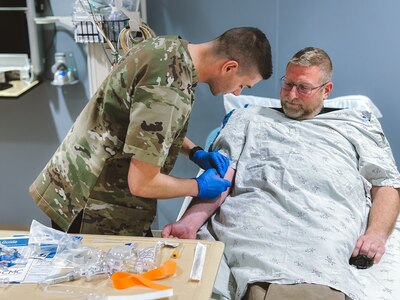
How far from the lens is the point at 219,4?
9.02 ft

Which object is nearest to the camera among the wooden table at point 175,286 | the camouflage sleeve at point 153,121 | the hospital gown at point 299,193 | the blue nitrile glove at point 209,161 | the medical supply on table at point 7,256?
the wooden table at point 175,286

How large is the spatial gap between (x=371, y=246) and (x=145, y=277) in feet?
3.23

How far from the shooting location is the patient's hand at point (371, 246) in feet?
6.09

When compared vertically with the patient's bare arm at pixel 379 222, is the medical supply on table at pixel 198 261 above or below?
above

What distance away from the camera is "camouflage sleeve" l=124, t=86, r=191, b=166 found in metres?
1.37

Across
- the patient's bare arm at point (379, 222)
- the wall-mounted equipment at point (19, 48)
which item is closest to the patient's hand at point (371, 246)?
the patient's bare arm at point (379, 222)

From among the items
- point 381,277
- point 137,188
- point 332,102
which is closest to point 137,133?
point 137,188

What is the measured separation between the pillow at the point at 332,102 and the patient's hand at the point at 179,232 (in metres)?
1.05

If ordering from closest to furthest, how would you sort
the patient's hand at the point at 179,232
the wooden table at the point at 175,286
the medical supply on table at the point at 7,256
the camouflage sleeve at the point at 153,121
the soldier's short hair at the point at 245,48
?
the wooden table at the point at 175,286
the medical supply on table at the point at 7,256
the camouflage sleeve at the point at 153,121
the soldier's short hair at the point at 245,48
the patient's hand at the point at 179,232

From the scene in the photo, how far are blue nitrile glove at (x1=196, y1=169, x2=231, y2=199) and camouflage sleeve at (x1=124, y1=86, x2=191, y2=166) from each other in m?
0.37

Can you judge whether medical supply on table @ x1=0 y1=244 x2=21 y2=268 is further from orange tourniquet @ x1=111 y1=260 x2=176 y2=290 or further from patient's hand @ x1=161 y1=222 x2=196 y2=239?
patient's hand @ x1=161 y1=222 x2=196 y2=239

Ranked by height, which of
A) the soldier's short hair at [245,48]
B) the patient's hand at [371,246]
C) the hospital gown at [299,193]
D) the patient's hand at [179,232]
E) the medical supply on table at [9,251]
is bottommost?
the patient's hand at [371,246]

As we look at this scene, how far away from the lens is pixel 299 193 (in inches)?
76.6

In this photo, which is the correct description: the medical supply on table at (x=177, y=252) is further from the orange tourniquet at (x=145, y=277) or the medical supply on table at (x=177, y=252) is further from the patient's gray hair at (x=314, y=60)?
the patient's gray hair at (x=314, y=60)
